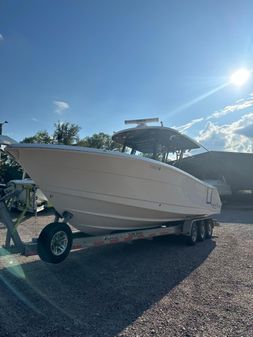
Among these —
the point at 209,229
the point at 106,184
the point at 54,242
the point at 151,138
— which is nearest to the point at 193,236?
the point at 209,229

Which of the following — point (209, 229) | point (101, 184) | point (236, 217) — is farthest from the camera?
point (236, 217)

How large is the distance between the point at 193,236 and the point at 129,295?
4.21 m

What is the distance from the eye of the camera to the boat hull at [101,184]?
479 centimetres

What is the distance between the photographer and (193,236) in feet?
26.4

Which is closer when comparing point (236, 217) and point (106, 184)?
point (106, 184)

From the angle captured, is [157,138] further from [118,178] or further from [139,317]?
[139,317]

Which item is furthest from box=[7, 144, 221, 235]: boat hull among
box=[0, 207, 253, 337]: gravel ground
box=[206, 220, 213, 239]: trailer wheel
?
box=[206, 220, 213, 239]: trailer wheel

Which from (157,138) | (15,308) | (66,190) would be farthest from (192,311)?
(157,138)

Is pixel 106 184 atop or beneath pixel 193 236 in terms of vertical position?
atop

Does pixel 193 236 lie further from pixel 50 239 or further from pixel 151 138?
pixel 50 239

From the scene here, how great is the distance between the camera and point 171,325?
333 cm

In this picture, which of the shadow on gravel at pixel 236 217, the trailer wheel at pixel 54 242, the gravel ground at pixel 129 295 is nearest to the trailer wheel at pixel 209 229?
the gravel ground at pixel 129 295

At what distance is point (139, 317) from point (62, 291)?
1340 millimetres

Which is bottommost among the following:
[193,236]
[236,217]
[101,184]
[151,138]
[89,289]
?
[89,289]
